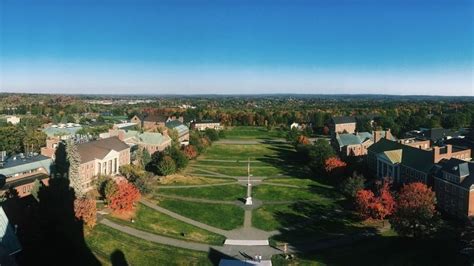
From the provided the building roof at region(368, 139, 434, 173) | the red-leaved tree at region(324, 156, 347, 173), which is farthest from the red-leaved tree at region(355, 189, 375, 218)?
the red-leaved tree at region(324, 156, 347, 173)

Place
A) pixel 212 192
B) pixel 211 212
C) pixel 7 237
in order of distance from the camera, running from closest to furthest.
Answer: pixel 7 237 → pixel 211 212 → pixel 212 192

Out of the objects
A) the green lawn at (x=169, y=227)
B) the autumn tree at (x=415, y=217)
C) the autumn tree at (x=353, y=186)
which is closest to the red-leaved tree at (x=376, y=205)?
the autumn tree at (x=415, y=217)

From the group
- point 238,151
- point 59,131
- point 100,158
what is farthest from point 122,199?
point 59,131

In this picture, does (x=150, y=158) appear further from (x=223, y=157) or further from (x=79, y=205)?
(x=79, y=205)

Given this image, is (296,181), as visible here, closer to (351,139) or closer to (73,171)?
(351,139)

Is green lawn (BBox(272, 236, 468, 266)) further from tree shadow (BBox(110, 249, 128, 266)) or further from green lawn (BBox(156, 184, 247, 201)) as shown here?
green lawn (BBox(156, 184, 247, 201))

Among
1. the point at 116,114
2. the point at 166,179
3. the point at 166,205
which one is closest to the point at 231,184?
the point at 166,179
